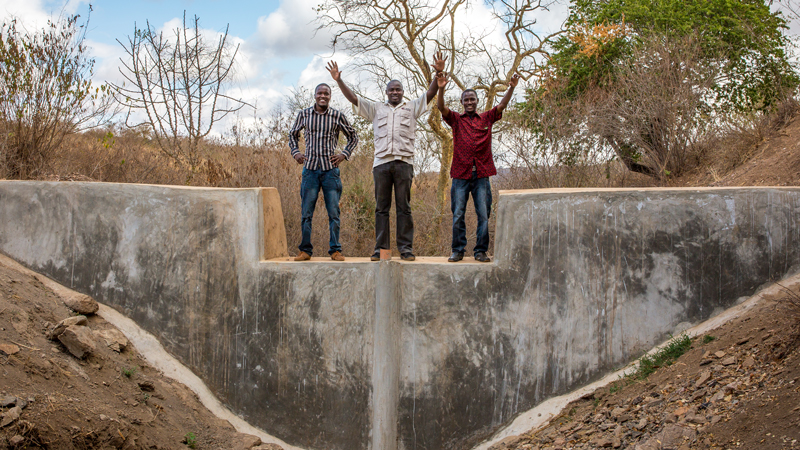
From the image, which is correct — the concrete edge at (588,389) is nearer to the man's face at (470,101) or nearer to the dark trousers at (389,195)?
the dark trousers at (389,195)

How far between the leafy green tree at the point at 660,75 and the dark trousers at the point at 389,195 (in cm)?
498

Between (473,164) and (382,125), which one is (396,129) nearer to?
(382,125)

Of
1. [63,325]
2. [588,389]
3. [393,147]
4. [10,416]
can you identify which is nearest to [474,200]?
[393,147]

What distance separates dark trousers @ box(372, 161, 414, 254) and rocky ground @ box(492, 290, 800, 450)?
2.31 meters

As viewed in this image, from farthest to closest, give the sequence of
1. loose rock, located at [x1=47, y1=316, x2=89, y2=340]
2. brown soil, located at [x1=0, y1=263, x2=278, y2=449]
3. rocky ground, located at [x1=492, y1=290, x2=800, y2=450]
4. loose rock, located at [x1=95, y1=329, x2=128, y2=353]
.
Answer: loose rock, located at [x1=95, y1=329, x2=128, y2=353]
loose rock, located at [x1=47, y1=316, x2=89, y2=340]
brown soil, located at [x1=0, y1=263, x2=278, y2=449]
rocky ground, located at [x1=492, y1=290, x2=800, y2=450]

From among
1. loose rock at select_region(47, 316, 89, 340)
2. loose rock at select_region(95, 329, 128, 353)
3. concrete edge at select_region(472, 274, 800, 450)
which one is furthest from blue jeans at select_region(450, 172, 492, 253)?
loose rock at select_region(47, 316, 89, 340)

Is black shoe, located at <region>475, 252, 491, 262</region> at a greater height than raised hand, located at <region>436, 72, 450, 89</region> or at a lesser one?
lesser

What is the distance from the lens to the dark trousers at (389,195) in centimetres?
571

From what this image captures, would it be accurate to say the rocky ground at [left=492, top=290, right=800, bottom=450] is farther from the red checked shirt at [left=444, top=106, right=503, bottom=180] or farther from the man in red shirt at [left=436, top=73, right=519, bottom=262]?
the red checked shirt at [left=444, top=106, right=503, bottom=180]

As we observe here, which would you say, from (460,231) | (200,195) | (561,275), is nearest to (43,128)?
(200,195)

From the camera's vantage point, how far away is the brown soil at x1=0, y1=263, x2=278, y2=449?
162 inches

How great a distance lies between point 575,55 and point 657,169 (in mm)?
2931

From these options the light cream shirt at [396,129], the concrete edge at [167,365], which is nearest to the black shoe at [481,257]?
the light cream shirt at [396,129]

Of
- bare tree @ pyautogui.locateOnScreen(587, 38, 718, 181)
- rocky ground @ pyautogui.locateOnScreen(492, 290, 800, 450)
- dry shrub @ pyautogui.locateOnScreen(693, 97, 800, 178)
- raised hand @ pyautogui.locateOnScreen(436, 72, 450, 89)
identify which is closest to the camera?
rocky ground @ pyautogui.locateOnScreen(492, 290, 800, 450)
